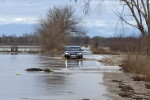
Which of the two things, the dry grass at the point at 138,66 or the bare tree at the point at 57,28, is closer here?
the dry grass at the point at 138,66

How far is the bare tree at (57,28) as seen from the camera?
70500mm

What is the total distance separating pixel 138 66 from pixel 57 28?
170 ft

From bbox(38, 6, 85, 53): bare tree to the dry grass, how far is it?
4327 centimetres

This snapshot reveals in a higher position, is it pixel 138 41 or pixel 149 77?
pixel 138 41

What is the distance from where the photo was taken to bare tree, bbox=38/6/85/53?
70500 mm

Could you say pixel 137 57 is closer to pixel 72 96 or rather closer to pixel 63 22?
pixel 72 96

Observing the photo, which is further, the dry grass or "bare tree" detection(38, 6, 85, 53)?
"bare tree" detection(38, 6, 85, 53)

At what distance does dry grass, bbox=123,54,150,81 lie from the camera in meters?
19.8

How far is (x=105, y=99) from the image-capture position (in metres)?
12.9

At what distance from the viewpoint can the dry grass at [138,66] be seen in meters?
19.8

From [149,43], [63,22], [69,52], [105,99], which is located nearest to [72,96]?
[105,99]

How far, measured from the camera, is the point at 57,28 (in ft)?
241

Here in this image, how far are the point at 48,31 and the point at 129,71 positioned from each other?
156ft

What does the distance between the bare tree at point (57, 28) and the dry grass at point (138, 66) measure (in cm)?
4327
